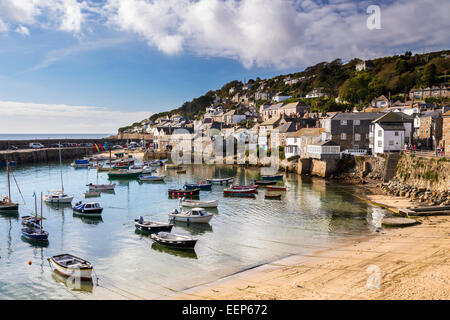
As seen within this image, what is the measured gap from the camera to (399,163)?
137ft

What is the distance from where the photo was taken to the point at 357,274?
16641 mm

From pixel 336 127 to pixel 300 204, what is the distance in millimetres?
24155

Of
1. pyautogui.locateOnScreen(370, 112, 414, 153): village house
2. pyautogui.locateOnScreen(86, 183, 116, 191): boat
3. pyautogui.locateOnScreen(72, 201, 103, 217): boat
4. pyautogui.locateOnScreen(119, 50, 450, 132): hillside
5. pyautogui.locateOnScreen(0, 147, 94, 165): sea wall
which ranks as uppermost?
pyautogui.locateOnScreen(119, 50, 450, 132): hillside

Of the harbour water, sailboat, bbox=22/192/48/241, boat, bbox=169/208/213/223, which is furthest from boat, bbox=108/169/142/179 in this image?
sailboat, bbox=22/192/48/241

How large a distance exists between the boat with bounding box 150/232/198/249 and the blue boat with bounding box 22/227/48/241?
8.20m

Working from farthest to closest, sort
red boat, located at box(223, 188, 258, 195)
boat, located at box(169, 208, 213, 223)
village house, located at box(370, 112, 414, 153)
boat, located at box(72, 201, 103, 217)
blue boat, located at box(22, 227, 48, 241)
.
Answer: village house, located at box(370, 112, 414, 153)
red boat, located at box(223, 188, 258, 195)
boat, located at box(72, 201, 103, 217)
boat, located at box(169, 208, 213, 223)
blue boat, located at box(22, 227, 48, 241)

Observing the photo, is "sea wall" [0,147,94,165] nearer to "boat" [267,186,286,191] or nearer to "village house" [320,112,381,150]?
"boat" [267,186,286,191]

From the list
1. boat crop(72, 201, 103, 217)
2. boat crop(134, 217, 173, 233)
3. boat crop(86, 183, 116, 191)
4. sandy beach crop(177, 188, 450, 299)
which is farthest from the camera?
boat crop(86, 183, 116, 191)

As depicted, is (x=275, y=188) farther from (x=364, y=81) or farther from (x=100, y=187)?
(x=364, y=81)

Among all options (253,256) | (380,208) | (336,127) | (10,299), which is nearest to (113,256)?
(10,299)

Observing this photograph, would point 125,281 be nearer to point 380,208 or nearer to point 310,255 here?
point 310,255

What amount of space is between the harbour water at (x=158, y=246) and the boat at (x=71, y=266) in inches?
21.2

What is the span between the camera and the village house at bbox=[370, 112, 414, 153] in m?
47.3

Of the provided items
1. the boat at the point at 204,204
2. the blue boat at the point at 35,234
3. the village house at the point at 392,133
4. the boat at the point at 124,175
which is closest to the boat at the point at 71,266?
the blue boat at the point at 35,234
